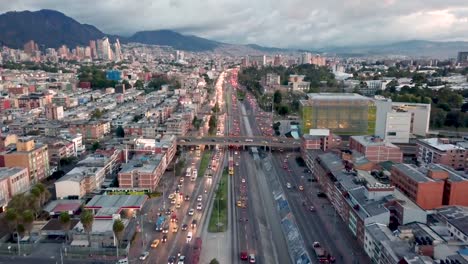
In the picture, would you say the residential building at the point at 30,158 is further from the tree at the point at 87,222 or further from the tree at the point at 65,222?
the tree at the point at 87,222

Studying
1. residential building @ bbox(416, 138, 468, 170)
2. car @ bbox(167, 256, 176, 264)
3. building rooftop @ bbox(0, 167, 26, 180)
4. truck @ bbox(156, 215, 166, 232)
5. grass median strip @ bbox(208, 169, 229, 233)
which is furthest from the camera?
residential building @ bbox(416, 138, 468, 170)

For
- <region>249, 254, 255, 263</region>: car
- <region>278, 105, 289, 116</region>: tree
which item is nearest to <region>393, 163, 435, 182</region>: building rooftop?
<region>249, 254, 255, 263</region>: car

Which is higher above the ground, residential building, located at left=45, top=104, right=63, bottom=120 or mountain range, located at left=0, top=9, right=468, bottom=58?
mountain range, located at left=0, top=9, right=468, bottom=58

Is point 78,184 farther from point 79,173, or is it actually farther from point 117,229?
point 117,229

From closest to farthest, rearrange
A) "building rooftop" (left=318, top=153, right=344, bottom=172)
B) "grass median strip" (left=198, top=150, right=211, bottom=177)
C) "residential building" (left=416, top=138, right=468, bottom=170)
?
"building rooftop" (left=318, top=153, right=344, bottom=172) → "residential building" (left=416, top=138, right=468, bottom=170) → "grass median strip" (left=198, top=150, right=211, bottom=177)

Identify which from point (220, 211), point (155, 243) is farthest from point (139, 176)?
point (155, 243)

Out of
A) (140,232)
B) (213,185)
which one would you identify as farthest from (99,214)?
(213,185)

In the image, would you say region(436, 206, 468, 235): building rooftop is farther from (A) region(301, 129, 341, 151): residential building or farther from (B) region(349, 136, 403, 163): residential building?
(A) region(301, 129, 341, 151): residential building
